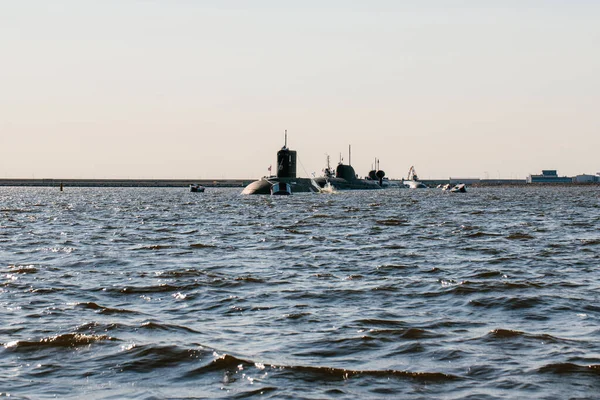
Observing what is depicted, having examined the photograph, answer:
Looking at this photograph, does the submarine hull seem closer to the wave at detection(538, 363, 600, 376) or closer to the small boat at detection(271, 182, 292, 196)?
the small boat at detection(271, 182, 292, 196)

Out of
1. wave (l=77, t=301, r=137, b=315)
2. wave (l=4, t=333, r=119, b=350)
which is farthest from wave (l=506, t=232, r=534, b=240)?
wave (l=4, t=333, r=119, b=350)

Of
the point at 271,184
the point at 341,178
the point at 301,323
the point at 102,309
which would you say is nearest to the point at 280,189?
the point at 271,184

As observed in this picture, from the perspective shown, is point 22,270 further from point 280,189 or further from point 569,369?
point 280,189

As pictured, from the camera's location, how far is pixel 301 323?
1446 cm

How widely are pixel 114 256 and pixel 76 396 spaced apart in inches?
671

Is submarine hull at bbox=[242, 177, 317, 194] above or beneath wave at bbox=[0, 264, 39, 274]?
above

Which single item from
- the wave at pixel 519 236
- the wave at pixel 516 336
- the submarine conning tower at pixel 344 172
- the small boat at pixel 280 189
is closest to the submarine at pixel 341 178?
the submarine conning tower at pixel 344 172

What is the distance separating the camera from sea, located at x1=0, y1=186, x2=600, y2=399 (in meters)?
10.5

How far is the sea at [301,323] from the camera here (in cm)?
1055

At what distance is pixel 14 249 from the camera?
95.4ft

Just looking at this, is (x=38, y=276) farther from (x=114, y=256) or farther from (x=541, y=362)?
(x=541, y=362)

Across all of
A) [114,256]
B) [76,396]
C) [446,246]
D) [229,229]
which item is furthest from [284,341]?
[229,229]

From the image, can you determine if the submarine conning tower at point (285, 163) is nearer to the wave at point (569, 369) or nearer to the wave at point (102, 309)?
the wave at point (102, 309)

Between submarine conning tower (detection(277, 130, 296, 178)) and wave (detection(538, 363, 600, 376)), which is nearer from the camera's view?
wave (detection(538, 363, 600, 376))
